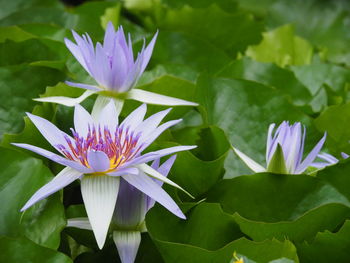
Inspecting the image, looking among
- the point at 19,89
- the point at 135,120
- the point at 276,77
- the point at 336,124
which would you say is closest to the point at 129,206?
the point at 135,120

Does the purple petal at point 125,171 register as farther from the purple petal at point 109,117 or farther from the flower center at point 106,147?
the purple petal at point 109,117

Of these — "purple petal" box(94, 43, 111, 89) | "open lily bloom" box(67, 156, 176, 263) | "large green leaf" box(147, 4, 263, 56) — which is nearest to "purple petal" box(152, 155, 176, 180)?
"open lily bloom" box(67, 156, 176, 263)

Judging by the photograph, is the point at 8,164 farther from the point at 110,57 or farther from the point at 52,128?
the point at 110,57

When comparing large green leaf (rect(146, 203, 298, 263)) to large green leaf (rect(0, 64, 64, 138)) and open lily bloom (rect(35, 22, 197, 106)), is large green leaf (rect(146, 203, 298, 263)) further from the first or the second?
large green leaf (rect(0, 64, 64, 138))

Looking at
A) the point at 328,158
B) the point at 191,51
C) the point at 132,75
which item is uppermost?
the point at 132,75

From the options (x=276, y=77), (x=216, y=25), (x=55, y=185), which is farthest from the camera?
(x=216, y=25)

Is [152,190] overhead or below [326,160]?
overhead

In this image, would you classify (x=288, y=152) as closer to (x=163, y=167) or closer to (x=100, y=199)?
(x=163, y=167)

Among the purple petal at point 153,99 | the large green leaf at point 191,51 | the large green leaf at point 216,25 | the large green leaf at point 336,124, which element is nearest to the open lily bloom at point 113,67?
the purple petal at point 153,99
